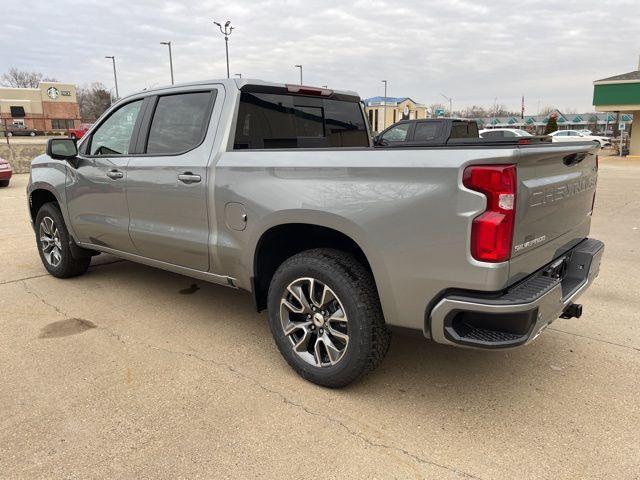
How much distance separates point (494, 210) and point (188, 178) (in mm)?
2225

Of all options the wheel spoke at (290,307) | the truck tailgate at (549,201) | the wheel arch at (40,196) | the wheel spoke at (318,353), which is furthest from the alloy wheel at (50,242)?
the truck tailgate at (549,201)

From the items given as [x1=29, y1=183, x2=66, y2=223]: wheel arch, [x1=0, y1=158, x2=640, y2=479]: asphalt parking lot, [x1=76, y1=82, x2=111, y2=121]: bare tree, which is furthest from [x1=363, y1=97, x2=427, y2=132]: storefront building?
[x1=0, y1=158, x2=640, y2=479]: asphalt parking lot

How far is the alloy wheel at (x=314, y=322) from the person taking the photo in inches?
118

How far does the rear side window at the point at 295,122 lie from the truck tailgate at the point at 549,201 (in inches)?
76.0

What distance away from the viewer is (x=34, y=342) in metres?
3.82

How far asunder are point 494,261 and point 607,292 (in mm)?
3185

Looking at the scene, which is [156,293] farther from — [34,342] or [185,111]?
[185,111]

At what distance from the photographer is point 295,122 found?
13.2ft

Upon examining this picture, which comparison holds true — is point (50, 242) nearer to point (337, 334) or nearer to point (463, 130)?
point (337, 334)

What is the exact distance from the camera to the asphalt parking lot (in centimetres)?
246

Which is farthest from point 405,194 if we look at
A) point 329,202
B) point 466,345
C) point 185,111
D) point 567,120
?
point 567,120

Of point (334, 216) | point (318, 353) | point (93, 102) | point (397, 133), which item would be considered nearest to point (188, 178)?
point (334, 216)

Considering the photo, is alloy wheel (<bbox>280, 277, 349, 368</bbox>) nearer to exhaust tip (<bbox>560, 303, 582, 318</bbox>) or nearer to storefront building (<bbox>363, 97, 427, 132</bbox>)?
exhaust tip (<bbox>560, 303, 582, 318</bbox>)

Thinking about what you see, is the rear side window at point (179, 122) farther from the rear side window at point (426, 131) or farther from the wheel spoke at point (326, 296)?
the rear side window at point (426, 131)
